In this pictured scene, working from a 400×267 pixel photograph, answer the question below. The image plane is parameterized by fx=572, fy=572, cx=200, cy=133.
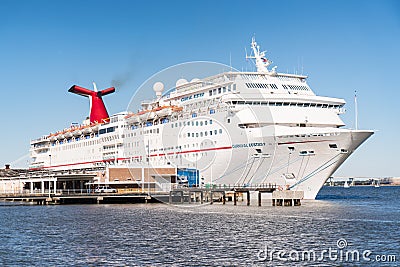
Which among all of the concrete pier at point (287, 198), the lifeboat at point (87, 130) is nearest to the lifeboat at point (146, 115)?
the lifeboat at point (87, 130)

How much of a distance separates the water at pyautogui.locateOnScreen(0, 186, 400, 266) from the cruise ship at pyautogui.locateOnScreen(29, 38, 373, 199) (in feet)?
22.4

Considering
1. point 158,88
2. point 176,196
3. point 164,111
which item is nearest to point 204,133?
point 176,196

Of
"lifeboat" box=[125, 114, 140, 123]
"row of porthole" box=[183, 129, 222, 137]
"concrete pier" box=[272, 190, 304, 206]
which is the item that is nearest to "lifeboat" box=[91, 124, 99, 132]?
"lifeboat" box=[125, 114, 140, 123]

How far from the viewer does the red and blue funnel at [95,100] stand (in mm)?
93531

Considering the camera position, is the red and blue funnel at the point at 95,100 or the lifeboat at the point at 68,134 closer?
the lifeboat at the point at 68,134

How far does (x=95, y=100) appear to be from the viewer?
313ft

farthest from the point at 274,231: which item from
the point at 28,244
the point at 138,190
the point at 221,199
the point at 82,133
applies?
the point at 82,133

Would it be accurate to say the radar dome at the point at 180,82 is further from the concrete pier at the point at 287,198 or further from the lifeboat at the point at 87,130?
the lifeboat at the point at 87,130

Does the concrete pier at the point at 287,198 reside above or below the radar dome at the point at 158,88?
below

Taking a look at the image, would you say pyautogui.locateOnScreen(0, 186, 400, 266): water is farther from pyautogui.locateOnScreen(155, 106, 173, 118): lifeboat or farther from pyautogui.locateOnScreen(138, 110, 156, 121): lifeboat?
pyautogui.locateOnScreen(138, 110, 156, 121): lifeboat

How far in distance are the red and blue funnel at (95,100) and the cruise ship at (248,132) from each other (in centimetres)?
2409

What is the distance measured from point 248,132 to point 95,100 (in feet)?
166

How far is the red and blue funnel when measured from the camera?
93.5 metres

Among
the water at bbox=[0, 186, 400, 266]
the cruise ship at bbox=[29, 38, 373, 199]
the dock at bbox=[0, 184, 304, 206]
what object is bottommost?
the water at bbox=[0, 186, 400, 266]
